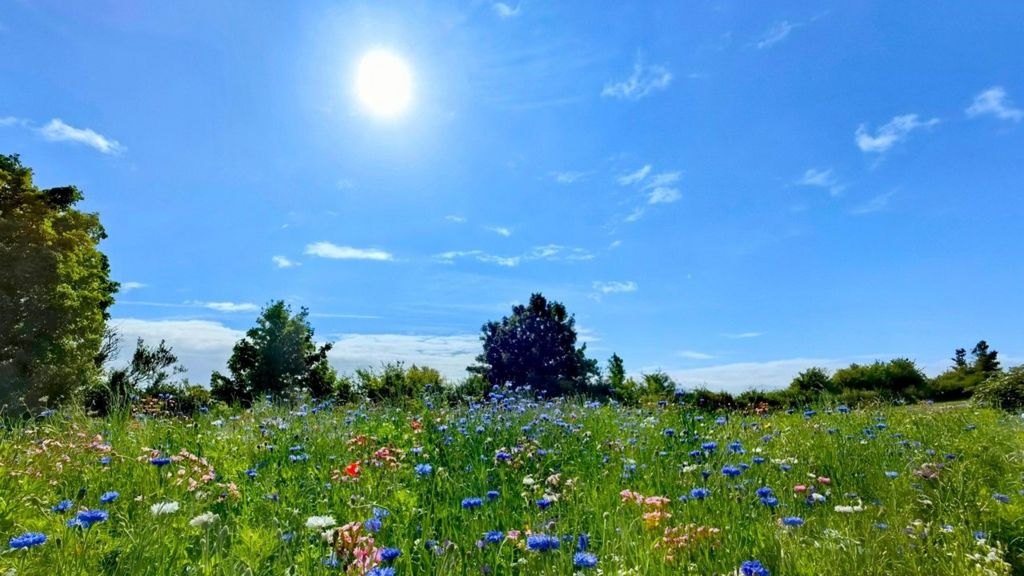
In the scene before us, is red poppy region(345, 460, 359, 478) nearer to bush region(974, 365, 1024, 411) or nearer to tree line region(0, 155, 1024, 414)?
tree line region(0, 155, 1024, 414)

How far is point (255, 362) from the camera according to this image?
23.4m

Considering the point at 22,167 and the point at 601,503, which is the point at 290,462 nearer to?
the point at 601,503

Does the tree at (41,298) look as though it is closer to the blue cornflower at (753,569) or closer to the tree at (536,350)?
the tree at (536,350)

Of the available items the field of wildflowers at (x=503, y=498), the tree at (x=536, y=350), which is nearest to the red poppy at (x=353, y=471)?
the field of wildflowers at (x=503, y=498)

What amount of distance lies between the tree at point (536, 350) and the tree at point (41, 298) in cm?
1488

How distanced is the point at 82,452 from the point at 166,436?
0.81 metres

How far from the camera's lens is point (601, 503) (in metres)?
4.34

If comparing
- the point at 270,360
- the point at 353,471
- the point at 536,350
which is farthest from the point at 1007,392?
the point at 270,360

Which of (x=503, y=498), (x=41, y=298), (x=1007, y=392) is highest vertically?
(x=41, y=298)

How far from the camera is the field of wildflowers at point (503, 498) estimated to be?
3139 millimetres

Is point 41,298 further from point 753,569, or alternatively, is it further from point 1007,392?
point 1007,392

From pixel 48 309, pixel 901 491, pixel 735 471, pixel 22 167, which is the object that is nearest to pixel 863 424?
pixel 901 491

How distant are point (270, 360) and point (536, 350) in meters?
10.9

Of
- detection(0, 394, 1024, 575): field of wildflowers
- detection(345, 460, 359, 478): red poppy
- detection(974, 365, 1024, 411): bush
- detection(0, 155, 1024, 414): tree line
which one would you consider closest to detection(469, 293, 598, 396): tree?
detection(0, 155, 1024, 414): tree line
